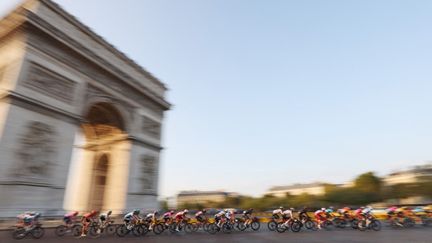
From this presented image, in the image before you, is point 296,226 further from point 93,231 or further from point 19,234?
point 19,234

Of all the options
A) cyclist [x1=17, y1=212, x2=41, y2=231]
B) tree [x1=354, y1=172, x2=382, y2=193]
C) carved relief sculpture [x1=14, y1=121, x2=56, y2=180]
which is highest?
tree [x1=354, y1=172, x2=382, y2=193]

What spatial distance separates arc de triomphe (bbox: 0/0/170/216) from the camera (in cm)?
1330

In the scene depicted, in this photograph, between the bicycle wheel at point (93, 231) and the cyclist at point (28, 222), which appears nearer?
the cyclist at point (28, 222)

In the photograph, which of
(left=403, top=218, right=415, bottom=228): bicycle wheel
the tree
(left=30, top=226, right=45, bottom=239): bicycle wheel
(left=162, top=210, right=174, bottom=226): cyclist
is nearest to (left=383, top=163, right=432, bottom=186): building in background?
the tree

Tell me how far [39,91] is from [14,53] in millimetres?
2053

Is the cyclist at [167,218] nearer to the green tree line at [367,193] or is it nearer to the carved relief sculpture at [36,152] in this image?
the carved relief sculpture at [36,152]

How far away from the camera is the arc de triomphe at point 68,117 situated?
1330cm

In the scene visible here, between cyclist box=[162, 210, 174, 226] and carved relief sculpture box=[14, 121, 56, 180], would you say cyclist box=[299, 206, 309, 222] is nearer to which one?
cyclist box=[162, 210, 174, 226]

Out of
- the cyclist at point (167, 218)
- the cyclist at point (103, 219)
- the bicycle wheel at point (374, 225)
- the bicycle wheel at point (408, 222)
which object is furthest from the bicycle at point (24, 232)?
the bicycle wheel at point (408, 222)

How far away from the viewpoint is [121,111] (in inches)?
779

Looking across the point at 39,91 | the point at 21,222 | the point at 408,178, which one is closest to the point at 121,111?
the point at 39,91

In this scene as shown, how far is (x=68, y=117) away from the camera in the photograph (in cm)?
1572

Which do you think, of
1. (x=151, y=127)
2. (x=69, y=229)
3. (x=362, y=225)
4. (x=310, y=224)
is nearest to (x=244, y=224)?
(x=310, y=224)

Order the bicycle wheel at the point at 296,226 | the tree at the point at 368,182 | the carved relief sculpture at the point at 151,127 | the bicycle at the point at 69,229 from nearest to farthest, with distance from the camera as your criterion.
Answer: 1. the bicycle at the point at 69,229
2. the bicycle wheel at the point at 296,226
3. the carved relief sculpture at the point at 151,127
4. the tree at the point at 368,182
